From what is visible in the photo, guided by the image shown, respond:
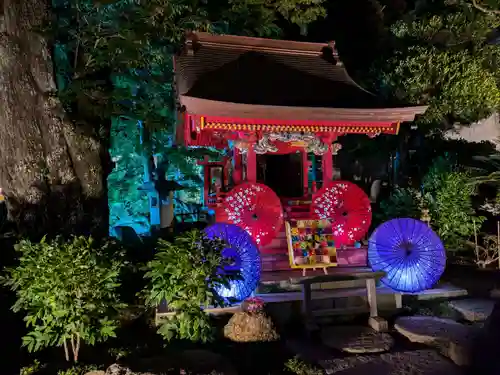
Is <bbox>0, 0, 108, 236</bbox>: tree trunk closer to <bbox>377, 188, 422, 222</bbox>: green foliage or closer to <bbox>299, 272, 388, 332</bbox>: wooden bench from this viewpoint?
<bbox>299, 272, 388, 332</bbox>: wooden bench

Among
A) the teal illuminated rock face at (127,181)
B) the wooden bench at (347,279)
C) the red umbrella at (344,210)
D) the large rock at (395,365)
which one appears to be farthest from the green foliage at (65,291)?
the teal illuminated rock face at (127,181)

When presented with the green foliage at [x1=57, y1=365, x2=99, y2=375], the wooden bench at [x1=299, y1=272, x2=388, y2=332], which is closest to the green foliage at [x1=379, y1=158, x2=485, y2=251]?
the wooden bench at [x1=299, y1=272, x2=388, y2=332]

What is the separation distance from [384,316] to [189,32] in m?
8.36

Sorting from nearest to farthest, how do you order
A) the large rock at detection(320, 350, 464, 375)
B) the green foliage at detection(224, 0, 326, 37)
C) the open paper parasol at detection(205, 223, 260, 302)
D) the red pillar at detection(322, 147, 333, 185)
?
the large rock at detection(320, 350, 464, 375) < the open paper parasol at detection(205, 223, 260, 302) < the red pillar at detection(322, 147, 333, 185) < the green foliage at detection(224, 0, 326, 37)

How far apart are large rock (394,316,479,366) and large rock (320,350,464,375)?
0.18m

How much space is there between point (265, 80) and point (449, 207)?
5757mm

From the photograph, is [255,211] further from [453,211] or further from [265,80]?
[453,211]

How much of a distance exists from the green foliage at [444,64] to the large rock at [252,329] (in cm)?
976

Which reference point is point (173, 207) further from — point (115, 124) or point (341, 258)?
point (341, 258)

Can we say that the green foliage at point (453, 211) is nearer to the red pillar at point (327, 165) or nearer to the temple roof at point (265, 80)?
the temple roof at point (265, 80)

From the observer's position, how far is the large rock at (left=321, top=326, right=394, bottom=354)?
20.0 ft

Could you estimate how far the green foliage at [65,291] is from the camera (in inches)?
184


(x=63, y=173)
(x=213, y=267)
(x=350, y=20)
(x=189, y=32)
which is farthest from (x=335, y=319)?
(x=350, y=20)

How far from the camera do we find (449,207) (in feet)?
33.2
